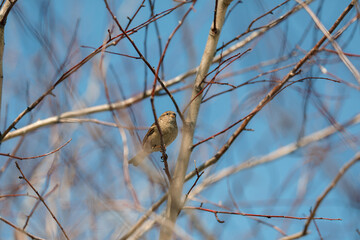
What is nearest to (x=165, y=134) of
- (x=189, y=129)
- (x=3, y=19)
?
(x=189, y=129)

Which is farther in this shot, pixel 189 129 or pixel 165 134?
pixel 165 134

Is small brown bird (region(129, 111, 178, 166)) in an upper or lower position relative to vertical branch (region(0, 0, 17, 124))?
upper

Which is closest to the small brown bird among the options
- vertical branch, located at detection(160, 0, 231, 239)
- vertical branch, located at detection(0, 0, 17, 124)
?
vertical branch, located at detection(160, 0, 231, 239)

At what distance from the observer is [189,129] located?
2.53 metres

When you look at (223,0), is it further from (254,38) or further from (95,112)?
(95,112)

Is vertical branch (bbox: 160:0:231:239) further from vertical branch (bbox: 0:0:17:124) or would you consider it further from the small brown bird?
the small brown bird

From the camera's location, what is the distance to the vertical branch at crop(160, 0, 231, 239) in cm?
224

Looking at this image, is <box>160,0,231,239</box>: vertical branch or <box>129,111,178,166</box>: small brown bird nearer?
<box>160,0,231,239</box>: vertical branch

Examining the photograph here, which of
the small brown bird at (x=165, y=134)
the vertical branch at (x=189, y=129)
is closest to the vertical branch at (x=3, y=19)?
the vertical branch at (x=189, y=129)

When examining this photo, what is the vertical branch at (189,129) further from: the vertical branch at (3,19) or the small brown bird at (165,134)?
the small brown bird at (165,134)

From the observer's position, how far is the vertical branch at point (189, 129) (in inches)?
A: 88.1

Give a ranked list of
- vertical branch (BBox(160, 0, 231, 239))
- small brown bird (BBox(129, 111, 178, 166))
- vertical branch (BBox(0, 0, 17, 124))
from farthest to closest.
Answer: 1. small brown bird (BBox(129, 111, 178, 166))
2. vertical branch (BBox(160, 0, 231, 239))
3. vertical branch (BBox(0, 0, 17, 124))

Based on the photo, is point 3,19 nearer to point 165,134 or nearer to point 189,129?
point 189,129

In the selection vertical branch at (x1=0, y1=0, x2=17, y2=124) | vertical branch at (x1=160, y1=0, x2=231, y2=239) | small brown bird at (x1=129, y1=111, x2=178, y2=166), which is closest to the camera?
vertical branch at (x1=0, y1=0, x2=17, y2=124)
